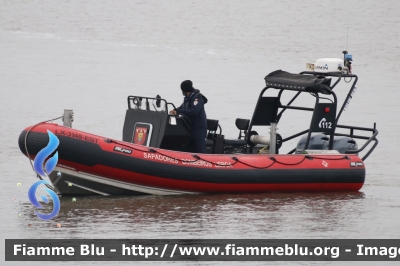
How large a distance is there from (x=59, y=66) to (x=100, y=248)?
705 inches

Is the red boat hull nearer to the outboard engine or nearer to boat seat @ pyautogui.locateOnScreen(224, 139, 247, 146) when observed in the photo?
the outboard engine

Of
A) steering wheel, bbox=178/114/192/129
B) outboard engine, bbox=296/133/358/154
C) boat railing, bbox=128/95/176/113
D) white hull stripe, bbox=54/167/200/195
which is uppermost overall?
boat railing, bbox=128/95/176/113

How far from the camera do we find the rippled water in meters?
9.70

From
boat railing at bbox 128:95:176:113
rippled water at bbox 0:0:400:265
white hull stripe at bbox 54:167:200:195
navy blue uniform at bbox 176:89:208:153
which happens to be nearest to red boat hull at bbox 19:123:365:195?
white hull stripe at bbox 54:167:200:195

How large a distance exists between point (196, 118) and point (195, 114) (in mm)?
98

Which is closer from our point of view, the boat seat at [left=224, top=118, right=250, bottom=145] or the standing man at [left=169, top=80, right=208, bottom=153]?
the standing man at [left=169, top=80, right=208, bottom=153]

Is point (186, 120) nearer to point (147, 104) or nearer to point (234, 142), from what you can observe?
point (147, 104)

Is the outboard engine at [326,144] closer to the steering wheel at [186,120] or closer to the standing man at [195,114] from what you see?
the standing man at [195,114]

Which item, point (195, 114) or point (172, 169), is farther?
point (195, 114)

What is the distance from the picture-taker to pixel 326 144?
12062 millimetres

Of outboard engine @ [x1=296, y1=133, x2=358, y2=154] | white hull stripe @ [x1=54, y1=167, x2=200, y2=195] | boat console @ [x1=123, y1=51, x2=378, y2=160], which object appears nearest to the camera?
white hull stripe @ [x1=54, y1=167, x2=200, y2=195]

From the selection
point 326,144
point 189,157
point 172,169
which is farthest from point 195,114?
point 326,144

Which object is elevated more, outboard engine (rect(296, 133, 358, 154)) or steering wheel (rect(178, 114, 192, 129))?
steering wheel (rect(178, 114, 192, 129))

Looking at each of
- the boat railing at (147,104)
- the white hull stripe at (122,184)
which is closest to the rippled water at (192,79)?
the white hull stripe at (122,184)
